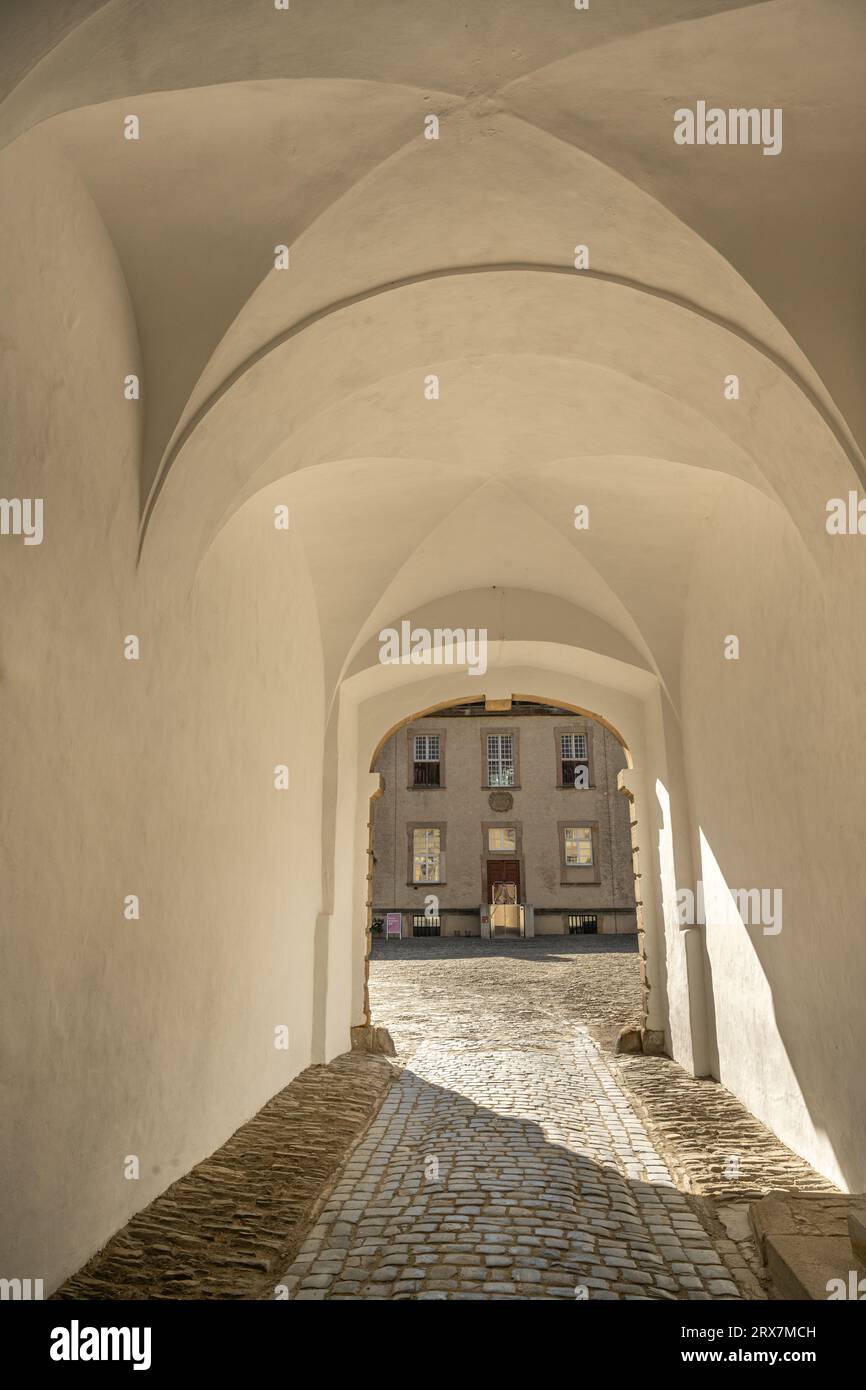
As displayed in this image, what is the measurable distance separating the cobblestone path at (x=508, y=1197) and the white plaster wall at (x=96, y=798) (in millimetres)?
1048

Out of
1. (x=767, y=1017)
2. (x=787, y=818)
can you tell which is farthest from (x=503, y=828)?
(x=787, y=818)

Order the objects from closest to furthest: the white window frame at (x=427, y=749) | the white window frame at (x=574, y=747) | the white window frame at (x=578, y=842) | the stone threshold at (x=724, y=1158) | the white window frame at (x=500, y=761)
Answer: the stone threshold at (x=724, y=1158)
the white window frame at (x=578, y=842)
the white window frame at (x=500, y=761)
the white window frame at (x=574, y=747)
the white window frame at (x=427, y=749)

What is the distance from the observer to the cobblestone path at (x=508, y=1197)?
4.09 m

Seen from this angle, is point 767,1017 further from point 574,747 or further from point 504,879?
point 574,747

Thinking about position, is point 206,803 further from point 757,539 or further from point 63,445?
point 757,539

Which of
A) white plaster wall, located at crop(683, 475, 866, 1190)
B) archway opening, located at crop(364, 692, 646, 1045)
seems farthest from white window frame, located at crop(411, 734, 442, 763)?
white plaster wall, located at crop(683, 475, 866, 1190)

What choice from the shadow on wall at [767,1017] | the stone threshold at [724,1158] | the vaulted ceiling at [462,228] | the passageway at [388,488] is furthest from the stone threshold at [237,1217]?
the vaulted ceiling at [462,228]

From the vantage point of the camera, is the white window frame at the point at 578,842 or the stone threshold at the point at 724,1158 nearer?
the stone threshold at the point at 724,1158

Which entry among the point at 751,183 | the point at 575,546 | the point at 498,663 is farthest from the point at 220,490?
the point at 498,663

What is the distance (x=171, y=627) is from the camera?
18.4 ft

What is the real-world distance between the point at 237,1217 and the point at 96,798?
87.9 inches

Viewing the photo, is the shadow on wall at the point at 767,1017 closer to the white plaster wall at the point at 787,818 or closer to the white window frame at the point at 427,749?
the white plaster wall at the point at 787,818

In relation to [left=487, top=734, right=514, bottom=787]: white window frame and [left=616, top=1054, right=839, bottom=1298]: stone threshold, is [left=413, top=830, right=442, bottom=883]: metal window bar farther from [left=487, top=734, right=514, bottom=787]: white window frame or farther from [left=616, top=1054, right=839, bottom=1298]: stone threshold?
[left=616, top=1054, right=839, bottom=1298]: stone threshold

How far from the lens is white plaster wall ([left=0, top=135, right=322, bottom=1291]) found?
3.83 meters
